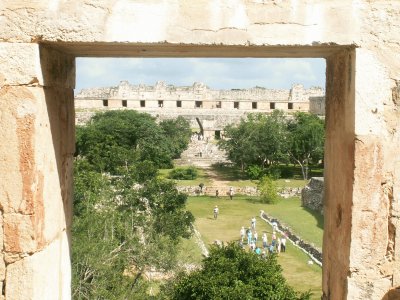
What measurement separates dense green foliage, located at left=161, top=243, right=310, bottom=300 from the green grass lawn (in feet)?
6.59

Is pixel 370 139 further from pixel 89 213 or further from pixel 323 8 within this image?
pixel 89 213

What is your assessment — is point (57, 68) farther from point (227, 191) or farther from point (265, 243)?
point (227, 191)

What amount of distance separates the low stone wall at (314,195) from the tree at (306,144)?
558 centimetres

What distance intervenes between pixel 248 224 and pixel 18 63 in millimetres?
15788

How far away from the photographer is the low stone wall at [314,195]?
19562mm

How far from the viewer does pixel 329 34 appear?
2273mm

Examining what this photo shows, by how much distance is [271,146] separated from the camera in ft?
90.0

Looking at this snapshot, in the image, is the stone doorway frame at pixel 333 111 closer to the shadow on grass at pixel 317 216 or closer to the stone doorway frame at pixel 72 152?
the stone doorway frame at pixel 72 152

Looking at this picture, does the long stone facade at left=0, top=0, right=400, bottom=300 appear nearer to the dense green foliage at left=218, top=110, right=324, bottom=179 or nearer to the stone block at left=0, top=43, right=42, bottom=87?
the stone block at left=0, top=43, right=42, bottom=87

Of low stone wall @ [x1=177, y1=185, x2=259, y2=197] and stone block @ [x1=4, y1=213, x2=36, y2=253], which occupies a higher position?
stone block @ [x1=4, y1=213, x2=36, y2=253]

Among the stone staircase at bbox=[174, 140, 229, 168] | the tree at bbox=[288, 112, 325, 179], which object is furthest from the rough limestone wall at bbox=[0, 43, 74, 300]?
the stone staircase at bbox=[174, 140, 229, 168]

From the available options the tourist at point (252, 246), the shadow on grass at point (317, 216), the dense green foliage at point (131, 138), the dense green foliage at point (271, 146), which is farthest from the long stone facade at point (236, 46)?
the dense green foliage at point (271, 146)

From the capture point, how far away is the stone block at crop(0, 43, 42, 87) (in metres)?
2.29

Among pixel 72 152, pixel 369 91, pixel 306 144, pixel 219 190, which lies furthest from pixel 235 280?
pixel 306 144
